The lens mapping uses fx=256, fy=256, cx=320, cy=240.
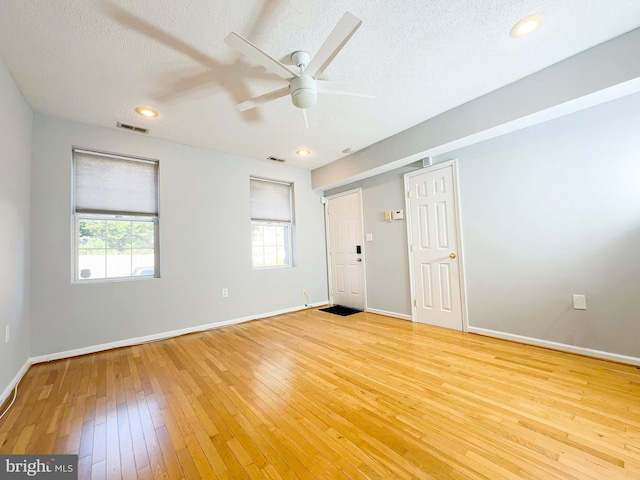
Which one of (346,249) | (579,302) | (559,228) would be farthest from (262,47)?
(579,302)

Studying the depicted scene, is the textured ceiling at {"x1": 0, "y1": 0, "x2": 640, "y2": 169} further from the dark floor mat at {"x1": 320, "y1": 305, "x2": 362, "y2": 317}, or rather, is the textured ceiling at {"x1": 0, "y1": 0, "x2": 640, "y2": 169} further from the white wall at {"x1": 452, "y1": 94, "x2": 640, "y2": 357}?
the dark floor mat at {"x1": 320, "y1": 305, "x2": 362, "y2": 317}

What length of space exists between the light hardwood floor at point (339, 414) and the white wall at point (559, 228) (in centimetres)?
35

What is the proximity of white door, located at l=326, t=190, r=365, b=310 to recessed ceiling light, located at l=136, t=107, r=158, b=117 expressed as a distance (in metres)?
3.14

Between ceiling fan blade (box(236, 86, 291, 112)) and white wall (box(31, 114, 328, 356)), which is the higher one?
ceiling fan blade (box(236, 86, 291, 112))

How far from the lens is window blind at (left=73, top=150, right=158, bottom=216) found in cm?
303

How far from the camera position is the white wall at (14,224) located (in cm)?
205

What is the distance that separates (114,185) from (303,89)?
9.08 feet

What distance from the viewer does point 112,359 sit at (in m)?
2.74

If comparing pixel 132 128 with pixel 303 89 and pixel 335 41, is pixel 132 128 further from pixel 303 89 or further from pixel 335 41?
pixel 335 41

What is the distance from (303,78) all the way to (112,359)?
3.39 m

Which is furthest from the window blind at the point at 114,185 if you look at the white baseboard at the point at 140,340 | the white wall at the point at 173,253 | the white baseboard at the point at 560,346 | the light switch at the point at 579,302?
the light switch at the point at 579,302

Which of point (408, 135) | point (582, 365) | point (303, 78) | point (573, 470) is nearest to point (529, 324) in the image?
point (582, 365)

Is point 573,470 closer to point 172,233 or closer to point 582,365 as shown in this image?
point 582,365

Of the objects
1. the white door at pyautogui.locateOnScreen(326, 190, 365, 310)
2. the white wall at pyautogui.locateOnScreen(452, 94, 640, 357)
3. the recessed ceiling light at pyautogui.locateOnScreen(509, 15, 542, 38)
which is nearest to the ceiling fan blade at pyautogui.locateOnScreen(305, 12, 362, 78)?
the recessed ceiling light at pyautogui.locateOnScreen(509, 15, 542, 38)
